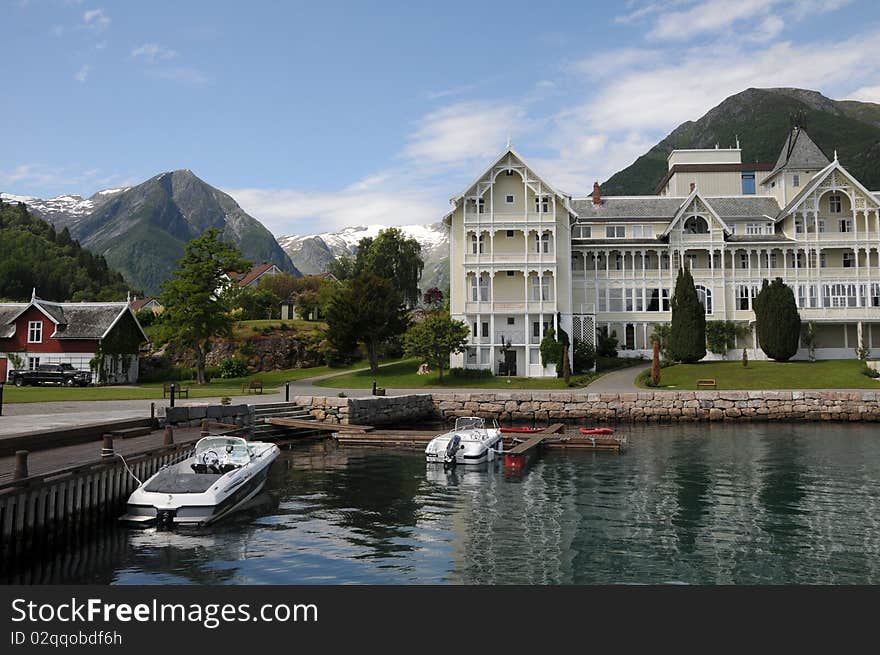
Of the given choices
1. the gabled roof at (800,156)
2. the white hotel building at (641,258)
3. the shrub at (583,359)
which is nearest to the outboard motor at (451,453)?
the white hotel building at (641,258)

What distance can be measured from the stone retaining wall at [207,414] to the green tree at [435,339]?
2004 cm

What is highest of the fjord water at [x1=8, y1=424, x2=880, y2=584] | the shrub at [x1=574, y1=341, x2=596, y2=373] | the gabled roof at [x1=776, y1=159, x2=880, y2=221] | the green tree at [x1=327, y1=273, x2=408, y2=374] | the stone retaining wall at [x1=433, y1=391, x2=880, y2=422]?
the gabled roof at [x1=776, y1=159, x2=880, y2=221]

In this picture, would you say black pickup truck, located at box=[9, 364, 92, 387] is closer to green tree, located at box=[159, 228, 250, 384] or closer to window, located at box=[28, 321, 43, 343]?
window, located at box=[28, 321, 43, 343]

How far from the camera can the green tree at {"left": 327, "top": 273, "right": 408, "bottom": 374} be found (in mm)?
61438

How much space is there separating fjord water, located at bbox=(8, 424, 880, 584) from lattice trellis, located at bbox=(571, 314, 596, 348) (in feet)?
116

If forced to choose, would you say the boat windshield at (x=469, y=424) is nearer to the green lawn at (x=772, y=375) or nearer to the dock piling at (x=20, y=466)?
the dock piling at (x=20, y=466)

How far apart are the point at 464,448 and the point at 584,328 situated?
38.7 meters

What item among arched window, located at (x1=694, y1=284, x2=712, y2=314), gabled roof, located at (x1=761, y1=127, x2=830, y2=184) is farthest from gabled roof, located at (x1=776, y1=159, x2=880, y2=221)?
arched window, located at (x1=694, y1=284, x2=712, y2=314)

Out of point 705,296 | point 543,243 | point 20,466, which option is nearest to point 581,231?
point 543,243

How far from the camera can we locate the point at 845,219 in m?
66.9

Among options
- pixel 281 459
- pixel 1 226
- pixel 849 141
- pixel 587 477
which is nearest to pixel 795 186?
pixel 587 477

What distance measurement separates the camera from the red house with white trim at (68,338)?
198 feet
